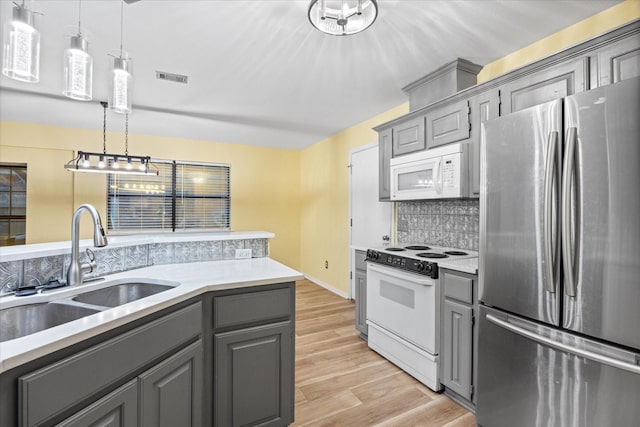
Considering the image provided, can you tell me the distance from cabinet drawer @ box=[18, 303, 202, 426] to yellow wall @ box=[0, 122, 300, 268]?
4.28 meters

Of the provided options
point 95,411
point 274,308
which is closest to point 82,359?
point 95,411

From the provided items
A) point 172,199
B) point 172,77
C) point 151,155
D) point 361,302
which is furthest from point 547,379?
point 151,155

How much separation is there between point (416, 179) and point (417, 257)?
776mm

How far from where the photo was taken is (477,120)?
2242 mm

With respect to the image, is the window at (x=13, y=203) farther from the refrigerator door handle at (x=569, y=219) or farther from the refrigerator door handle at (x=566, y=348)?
the refrigerator door handle at (x=569, y=219)

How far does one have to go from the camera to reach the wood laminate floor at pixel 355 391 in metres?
1.93

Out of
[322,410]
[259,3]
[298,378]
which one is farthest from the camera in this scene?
[298,378]

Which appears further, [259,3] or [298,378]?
[298,378]

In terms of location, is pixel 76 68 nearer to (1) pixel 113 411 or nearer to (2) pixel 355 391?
(1) pixel 113 411

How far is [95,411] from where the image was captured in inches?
40.1

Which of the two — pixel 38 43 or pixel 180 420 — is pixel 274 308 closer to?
pixel 180 420

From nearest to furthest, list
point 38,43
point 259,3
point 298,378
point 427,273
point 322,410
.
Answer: point 38,43 → point 259,3 → point 322,410 → point 427,273 → point 298,378

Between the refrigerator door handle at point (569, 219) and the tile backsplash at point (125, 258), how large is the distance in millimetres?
1889

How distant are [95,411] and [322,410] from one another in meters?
1.43
